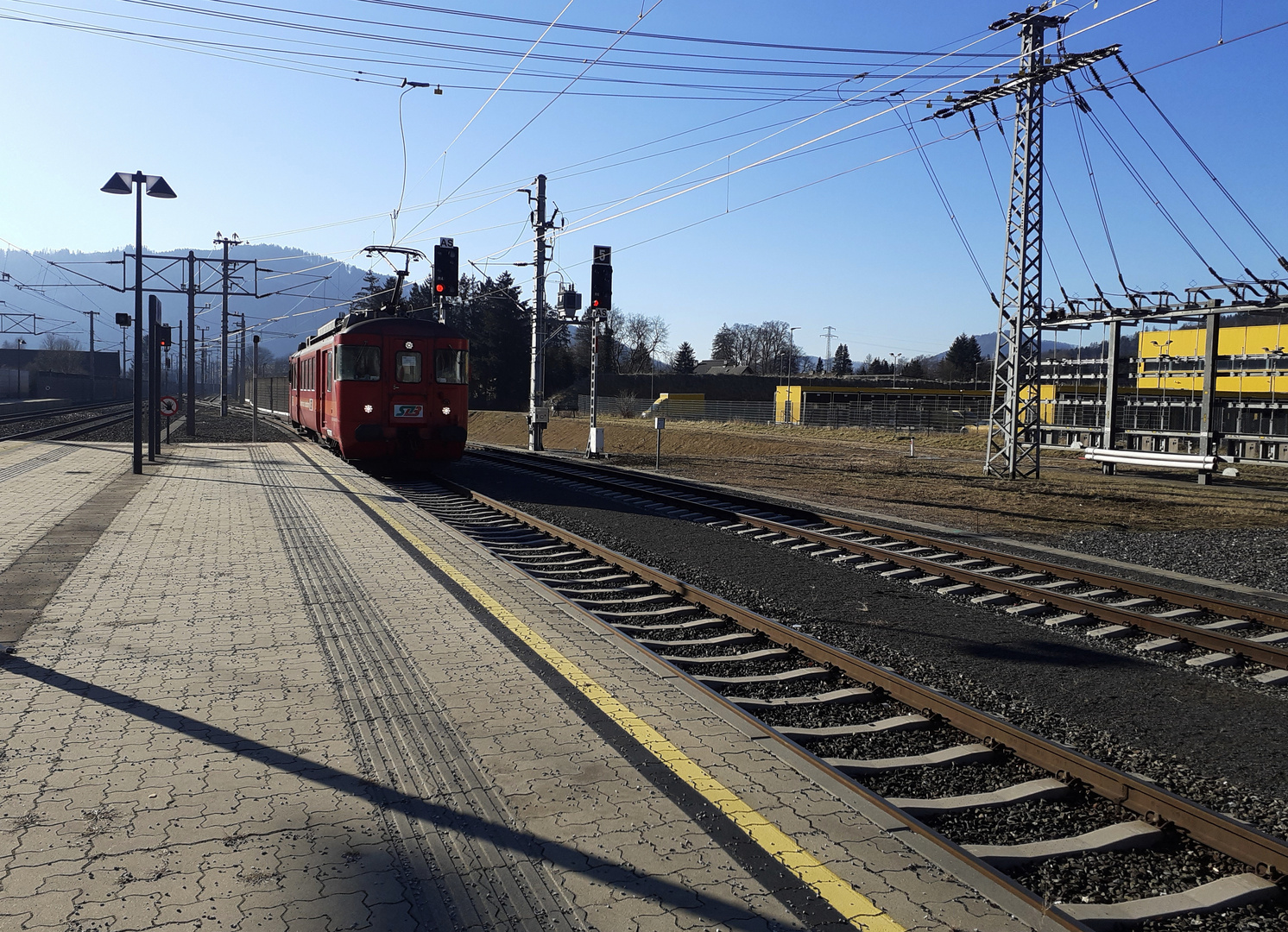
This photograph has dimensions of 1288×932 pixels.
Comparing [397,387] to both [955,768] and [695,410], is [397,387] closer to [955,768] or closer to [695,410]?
[955,768]

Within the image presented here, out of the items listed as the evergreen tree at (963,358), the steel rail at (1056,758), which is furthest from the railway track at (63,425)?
the evergreen tree at (963,358)

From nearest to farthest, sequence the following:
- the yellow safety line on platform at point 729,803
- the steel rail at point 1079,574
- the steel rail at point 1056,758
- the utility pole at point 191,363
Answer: the yellow safety line on platform at point 729,803 → the steel rail at point 1056,758 → the steel rail at point 1079,574 → the utility pole at point 191,363

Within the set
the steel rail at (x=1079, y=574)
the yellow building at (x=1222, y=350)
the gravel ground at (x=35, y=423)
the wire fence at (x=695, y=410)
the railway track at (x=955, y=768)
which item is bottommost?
the railway track at (x=955, y=768)

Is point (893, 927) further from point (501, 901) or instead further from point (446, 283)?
point (446, 283)

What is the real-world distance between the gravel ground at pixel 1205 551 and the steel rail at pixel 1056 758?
650cm

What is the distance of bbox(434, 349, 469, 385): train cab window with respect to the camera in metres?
20.5

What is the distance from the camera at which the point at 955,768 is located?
5.06 meters

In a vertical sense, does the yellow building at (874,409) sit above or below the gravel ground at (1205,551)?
above

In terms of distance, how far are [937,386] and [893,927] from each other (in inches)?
3216

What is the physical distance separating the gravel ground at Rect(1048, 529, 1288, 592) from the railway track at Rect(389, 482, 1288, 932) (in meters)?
6.67

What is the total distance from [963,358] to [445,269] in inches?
3873

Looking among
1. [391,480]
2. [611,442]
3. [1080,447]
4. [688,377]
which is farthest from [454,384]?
[688,377]

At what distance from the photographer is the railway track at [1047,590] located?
24.8 ft

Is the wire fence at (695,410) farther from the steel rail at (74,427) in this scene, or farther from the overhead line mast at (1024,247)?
the overhead line mast at (1024,247)
